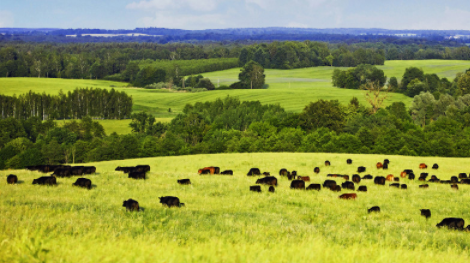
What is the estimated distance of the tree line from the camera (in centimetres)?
15438

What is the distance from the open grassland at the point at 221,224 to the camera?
9781 mm

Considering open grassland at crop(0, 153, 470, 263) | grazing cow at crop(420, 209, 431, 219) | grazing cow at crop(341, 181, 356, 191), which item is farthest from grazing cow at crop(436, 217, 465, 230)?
grazing cow at crop(341, 181, 356, 191)

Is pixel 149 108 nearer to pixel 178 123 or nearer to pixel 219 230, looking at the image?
pixel 178 123

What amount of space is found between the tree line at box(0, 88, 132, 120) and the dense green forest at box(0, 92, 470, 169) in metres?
29.4

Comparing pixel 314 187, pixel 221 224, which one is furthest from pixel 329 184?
pixel 221 224

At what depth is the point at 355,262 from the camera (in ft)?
32.2

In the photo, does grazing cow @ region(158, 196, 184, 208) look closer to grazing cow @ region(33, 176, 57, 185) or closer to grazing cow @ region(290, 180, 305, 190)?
grazing cow @ region(33, 176, 57, 185)

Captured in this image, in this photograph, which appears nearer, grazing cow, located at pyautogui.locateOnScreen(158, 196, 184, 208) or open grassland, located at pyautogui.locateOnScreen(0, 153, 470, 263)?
open grassland, located at pyautogui.locateOnScreen(0, 153, 470, 263)

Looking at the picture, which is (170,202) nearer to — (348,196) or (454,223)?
(348,196)

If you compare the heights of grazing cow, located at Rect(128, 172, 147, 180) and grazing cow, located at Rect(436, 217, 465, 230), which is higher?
grazing cow, located at Rect(436, 217, 465, 230)

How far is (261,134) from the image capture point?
99.6m

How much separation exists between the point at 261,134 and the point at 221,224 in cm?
8572

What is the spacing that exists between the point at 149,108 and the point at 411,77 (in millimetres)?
113223

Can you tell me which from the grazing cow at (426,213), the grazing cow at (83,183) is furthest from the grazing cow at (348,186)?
the grazing cow at (83,183)
